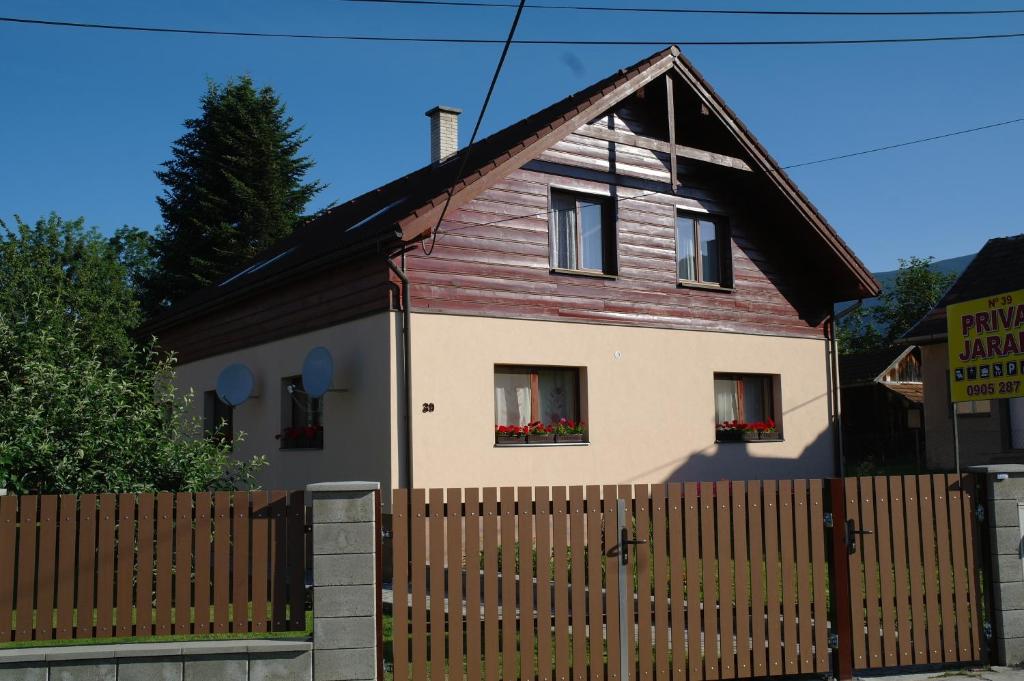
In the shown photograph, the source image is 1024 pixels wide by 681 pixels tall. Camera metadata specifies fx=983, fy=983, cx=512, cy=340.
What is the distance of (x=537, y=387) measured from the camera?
13562mm

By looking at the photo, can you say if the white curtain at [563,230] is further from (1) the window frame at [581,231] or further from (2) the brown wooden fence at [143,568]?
(2) the brown wooden fence at [143,568]

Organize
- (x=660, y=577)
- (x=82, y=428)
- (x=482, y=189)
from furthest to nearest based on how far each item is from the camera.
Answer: (x=482, y=189)
(x=82, y=428)
(x=660, y=577)

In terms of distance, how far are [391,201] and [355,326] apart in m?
4.12

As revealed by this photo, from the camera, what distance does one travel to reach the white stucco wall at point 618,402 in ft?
40.8

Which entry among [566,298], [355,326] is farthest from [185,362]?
[566,298]

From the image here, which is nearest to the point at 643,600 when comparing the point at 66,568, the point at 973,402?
the point at 66,568

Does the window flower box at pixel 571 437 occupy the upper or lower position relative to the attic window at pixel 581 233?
lower

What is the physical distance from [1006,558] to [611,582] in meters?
3.13

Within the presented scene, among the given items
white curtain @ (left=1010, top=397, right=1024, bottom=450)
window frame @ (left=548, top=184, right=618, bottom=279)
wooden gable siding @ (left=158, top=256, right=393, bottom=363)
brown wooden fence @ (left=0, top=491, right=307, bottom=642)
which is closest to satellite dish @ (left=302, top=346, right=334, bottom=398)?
wooden gable siding @ (left=158, top=256, right=393, bottom=363)

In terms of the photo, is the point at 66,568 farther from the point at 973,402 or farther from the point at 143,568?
the point at 973,402

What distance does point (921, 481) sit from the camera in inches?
292

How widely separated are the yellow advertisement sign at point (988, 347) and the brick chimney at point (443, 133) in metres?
9.73

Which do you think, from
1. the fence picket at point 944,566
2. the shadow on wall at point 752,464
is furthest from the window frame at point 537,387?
the fence picket at point 944,566

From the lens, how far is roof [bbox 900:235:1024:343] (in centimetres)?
2123
